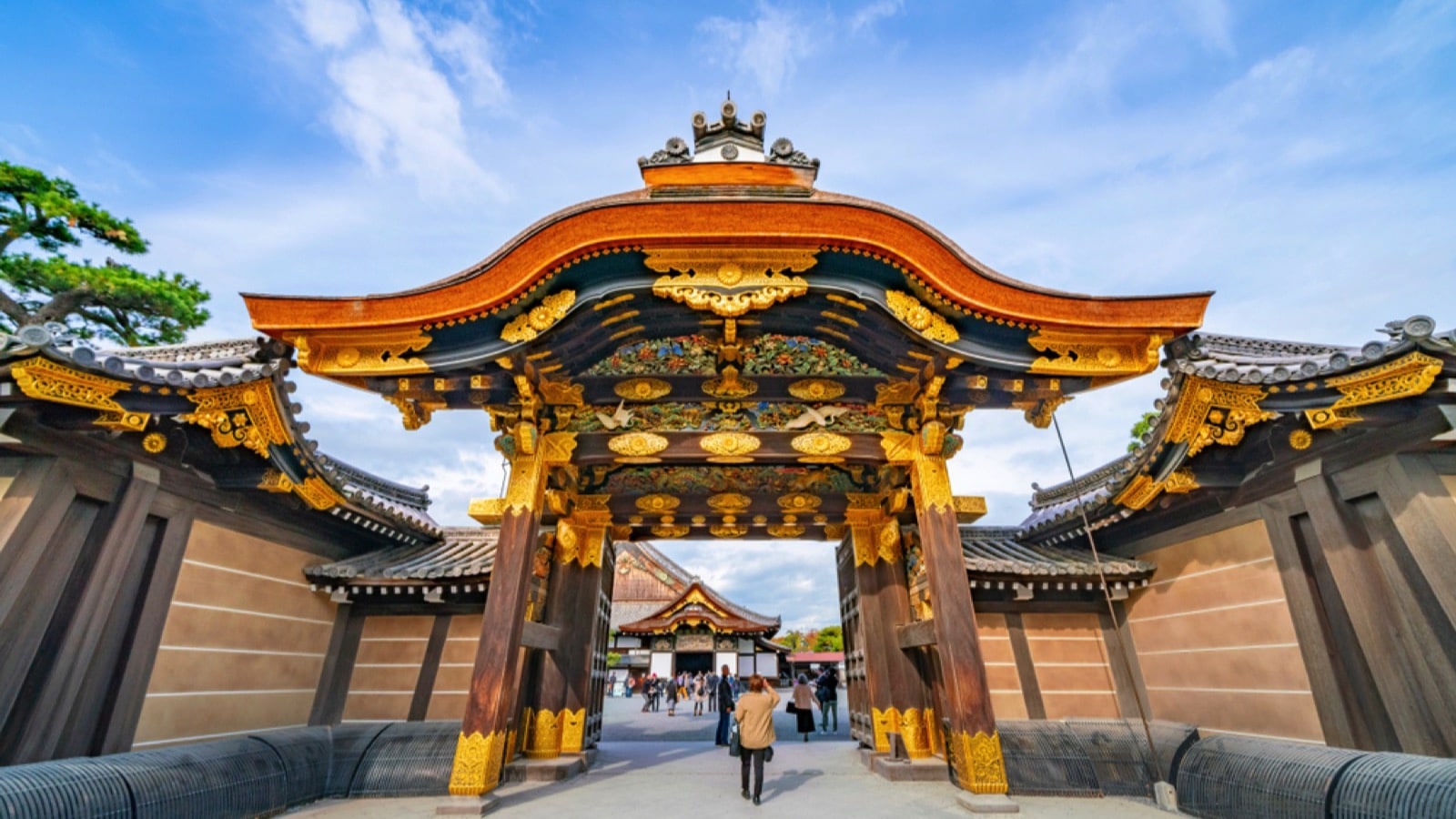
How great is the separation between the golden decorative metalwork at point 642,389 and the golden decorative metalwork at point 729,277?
1.50 m

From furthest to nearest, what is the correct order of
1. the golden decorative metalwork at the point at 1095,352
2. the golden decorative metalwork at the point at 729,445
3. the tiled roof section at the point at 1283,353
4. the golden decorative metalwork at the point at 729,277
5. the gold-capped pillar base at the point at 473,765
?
the golden decorative metalwork at the point at 729,445 < the golden decorative metalwork at the point at 1095,352 < the golden decorative metalwork at the point at 729,277 < the gold-capped pillar base at the point at 473,765 < the tiled roof section at the point at 1283,353

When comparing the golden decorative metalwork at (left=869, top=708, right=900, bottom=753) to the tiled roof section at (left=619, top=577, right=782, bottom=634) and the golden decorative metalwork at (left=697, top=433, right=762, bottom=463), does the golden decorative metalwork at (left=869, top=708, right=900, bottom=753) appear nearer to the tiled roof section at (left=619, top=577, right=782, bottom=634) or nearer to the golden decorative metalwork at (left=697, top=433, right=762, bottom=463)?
the golden decorative metalwork at (left=697, top=433, right=762, bottom=463)

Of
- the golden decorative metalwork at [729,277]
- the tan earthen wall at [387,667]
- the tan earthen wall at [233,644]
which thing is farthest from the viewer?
the tan earthen wall at [387,667]

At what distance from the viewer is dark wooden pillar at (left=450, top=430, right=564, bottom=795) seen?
17.8 feet

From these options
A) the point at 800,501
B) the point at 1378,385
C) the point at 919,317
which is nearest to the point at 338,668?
the point at 800,501

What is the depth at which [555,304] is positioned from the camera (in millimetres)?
5645

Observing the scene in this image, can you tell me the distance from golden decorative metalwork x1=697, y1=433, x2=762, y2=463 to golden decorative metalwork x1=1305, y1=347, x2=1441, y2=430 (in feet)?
17.1

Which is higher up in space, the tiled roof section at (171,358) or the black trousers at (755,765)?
the tiled roof section at (171,358)

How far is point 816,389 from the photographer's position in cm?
691

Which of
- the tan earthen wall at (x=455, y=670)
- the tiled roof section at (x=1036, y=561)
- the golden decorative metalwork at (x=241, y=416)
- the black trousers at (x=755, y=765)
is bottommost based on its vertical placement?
the black trousers at (x=755, y=765)

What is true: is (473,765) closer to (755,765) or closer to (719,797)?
(719,797)

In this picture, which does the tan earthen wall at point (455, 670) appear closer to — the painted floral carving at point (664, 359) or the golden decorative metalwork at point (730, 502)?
the golden decorative metalwork at point (730, 502)

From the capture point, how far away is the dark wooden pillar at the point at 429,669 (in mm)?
7789

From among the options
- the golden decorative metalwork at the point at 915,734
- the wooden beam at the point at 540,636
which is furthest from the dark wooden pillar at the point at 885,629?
the wooden beam at the point at 540,636
